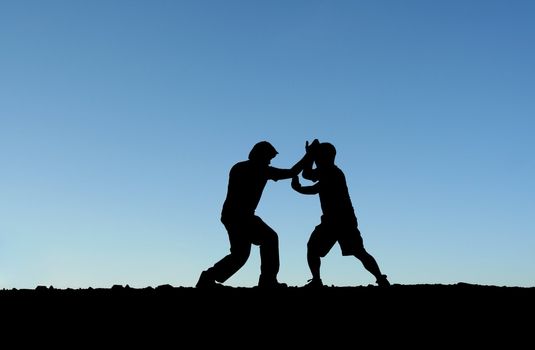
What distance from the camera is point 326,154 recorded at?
1208 cm

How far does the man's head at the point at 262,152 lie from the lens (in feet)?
37.4

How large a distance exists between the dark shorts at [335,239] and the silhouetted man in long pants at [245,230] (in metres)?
0.99

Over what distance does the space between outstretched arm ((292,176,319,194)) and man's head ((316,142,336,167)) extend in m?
0.43

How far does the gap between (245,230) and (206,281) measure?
1.03 meters

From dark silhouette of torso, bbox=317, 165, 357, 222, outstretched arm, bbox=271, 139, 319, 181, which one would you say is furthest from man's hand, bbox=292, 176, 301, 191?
dark silhouette of torso, bbox=317, 165, 357, 222

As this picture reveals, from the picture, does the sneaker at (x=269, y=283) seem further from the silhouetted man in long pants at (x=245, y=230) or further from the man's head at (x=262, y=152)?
the man's head at (x=262, y=152)

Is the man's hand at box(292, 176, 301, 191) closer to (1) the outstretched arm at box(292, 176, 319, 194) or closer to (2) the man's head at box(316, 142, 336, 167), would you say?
(1) the outstretched arm at box(292, 176, 319, 194)

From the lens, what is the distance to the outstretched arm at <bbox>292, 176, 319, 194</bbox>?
1209 cm

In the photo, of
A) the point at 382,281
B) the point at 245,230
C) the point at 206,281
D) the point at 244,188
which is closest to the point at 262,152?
the point at 244,188

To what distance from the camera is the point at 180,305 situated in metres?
8.48

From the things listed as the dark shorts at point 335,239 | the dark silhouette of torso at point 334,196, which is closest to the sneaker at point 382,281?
the dark shorts at point 335,239

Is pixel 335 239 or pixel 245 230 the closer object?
pixel 245 230

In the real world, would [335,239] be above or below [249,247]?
above

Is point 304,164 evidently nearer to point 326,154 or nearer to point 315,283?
point 326,154
